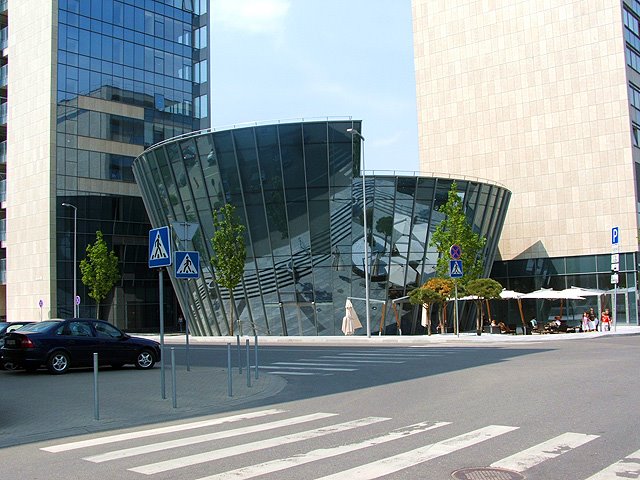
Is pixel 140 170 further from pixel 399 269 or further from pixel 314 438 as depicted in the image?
pixel 314 438

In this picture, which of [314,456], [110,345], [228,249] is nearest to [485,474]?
[314,456]

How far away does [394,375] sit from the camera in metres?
16.0

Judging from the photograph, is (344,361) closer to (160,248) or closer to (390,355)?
(390,355)

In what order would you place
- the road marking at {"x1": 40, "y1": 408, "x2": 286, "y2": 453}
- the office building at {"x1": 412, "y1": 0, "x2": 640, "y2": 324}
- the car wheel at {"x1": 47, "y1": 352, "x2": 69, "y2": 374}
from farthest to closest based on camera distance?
the office building at {"x1": 412, "y1": 0, "x2": 640, "y2": 324}, the car wheel at {"x1": 47, "y1": 352, "x2": 69, "y2": 374}, the road marking at {"x1": 40, "y1": 408, "x2": 286, "y2": 453}

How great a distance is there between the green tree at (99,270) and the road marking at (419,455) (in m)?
47.0

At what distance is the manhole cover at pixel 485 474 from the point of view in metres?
6.34

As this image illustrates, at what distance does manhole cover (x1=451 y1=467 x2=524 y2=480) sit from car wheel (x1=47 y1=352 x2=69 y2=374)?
14.1 m

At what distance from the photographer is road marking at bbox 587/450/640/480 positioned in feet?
20.7

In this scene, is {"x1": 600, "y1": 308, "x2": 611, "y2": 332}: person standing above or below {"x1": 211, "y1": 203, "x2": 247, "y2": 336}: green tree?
below

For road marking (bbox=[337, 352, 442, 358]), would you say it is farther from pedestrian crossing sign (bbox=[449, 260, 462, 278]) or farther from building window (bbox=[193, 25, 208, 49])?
building window (bbox=[193, 25, 208, 49])

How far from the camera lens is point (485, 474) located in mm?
6488

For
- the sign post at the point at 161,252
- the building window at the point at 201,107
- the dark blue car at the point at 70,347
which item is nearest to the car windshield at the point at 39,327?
the dark blue car at the point at 70,347

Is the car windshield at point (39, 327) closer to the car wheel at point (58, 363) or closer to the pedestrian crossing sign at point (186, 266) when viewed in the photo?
the car wheel at point (58, 363)

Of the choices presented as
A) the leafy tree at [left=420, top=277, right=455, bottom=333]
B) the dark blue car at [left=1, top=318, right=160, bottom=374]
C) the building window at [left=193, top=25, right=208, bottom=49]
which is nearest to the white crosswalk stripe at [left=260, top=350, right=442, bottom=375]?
the dark blue car at [left=1, top=318, right=160, bottom=374]
